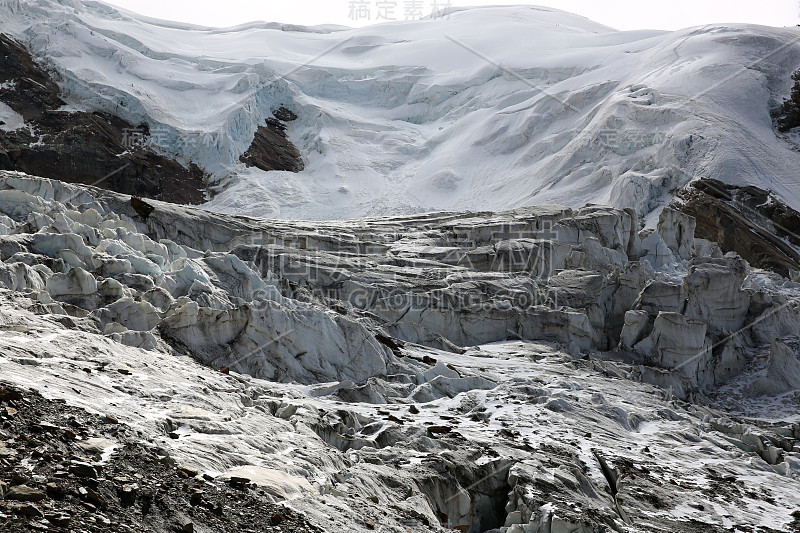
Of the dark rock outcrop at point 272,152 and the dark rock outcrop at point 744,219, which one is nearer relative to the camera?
the dark rock outcrop at point 744,219

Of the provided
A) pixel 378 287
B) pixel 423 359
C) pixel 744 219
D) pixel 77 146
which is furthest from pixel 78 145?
pixel 744 219

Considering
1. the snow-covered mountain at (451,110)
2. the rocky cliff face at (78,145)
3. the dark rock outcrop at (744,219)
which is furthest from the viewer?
the rocky cliff face at (78,145)

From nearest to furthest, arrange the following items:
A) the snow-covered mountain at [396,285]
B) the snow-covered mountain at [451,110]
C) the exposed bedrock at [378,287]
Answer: the snow-covered mountain at [396,285], the exposed bedrock at [378,287], the snow-covered mountain at [451,110]

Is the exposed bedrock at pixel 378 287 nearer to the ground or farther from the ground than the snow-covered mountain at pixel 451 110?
nearer to the ground

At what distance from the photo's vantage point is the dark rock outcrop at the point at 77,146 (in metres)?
54.7

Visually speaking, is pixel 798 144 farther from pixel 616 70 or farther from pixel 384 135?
pixel 384 135

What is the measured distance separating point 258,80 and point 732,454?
56099 millimetres

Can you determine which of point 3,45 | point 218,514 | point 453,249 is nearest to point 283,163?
point 3,45

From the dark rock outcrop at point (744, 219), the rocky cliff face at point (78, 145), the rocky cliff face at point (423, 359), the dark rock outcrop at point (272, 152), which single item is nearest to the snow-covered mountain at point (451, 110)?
the dark rock outcrop at point (272, 152)

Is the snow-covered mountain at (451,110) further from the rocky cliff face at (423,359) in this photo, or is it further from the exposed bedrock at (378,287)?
the rocky cliff face at (423,359)

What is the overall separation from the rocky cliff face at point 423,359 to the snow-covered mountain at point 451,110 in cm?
1428

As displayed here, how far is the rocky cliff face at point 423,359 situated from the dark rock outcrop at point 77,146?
25994 mm

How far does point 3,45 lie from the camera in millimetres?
58344

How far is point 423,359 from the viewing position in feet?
73.1
